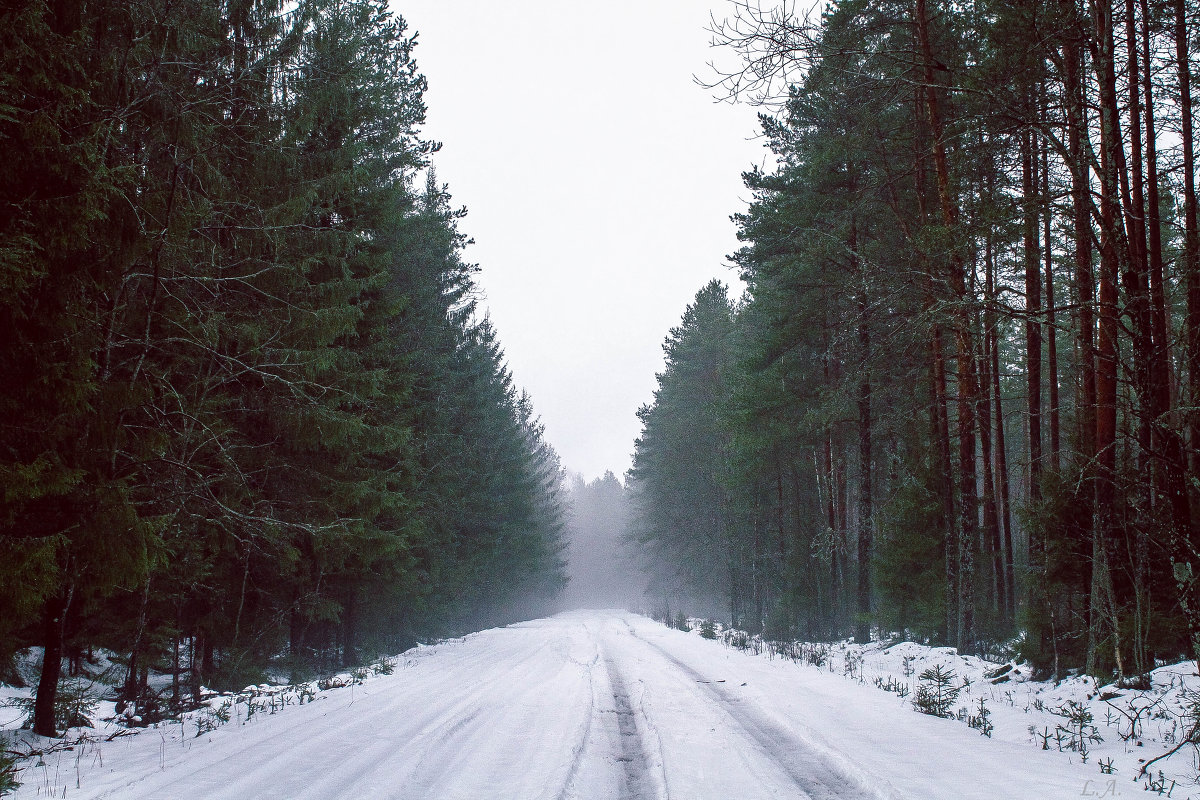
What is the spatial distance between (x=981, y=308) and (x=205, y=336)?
796 cm

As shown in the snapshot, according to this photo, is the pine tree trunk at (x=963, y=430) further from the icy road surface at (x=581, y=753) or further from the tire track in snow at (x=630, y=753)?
the tire track in snow at (x=630, y=753)

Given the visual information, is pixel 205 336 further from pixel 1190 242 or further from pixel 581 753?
pixel 1190 242

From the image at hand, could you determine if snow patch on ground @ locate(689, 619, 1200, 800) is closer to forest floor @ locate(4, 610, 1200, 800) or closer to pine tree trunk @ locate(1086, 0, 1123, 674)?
forest floor @ locate(4, 610, 1200, 800)

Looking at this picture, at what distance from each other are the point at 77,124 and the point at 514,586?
108ft

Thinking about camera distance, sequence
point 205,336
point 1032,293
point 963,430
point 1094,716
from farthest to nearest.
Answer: point 1032,293 → point 963,430 → point 205,336 → point 1094,716

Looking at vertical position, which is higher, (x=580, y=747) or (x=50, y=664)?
(x=50, y=664)

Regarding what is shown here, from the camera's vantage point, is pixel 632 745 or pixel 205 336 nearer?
pixel 632 745

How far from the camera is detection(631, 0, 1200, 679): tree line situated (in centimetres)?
576

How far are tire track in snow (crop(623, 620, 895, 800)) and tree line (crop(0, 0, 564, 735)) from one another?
17.3 feet

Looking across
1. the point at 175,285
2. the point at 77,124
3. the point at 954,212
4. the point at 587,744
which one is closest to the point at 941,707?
the point at 587,744

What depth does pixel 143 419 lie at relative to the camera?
22.6ft

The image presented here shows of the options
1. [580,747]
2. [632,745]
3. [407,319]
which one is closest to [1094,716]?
[632,745]

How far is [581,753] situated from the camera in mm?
5547

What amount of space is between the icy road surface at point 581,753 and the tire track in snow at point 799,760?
0.07ft
